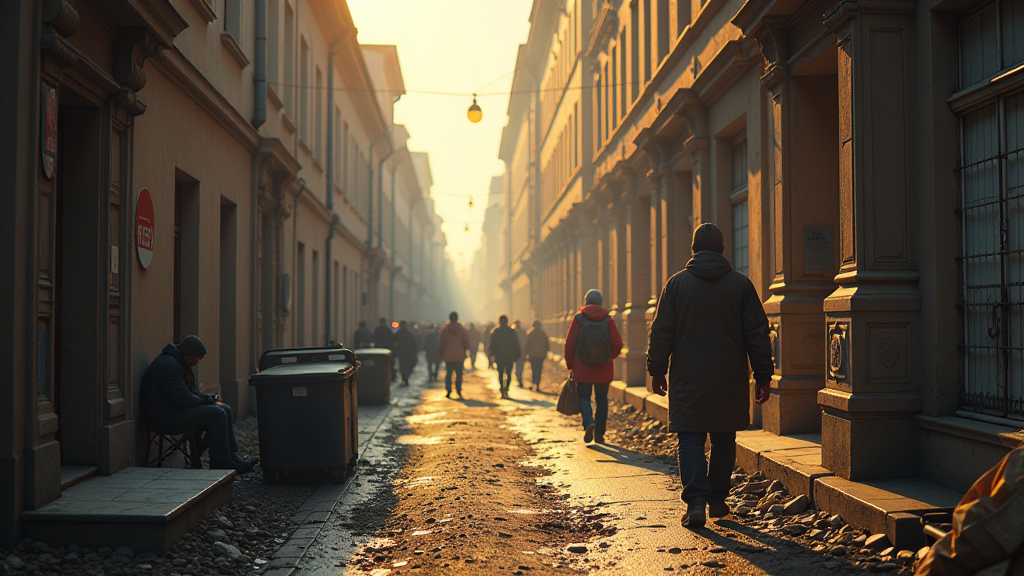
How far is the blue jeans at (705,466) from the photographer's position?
21.8 feet

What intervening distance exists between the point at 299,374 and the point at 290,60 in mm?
10344

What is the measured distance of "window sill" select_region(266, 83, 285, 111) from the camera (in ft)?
48.2

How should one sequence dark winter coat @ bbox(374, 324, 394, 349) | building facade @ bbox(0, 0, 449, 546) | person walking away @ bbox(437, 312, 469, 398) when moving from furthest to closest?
1. dark winter coat @ bbox(374, 324, 394, 349)
2. person walking away @ bbox(437, 312, 469, 398)
3. building facade @ bbox(0, 0, 449, 546)

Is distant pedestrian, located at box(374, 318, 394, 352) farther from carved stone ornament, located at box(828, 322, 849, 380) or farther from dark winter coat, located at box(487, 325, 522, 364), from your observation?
carved stone ornament, located at box(828, 322, 849, 380)

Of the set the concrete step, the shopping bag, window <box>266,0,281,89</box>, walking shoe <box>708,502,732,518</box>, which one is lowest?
walking shoe <box>708,502,732,518</box>

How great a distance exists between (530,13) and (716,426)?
3297 cm

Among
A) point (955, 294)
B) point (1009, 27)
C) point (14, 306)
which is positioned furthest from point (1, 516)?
point (1009, 27)

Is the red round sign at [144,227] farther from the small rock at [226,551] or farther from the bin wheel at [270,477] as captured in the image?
the small rock at [226,551]

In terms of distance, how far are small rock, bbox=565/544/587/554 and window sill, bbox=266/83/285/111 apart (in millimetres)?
9959

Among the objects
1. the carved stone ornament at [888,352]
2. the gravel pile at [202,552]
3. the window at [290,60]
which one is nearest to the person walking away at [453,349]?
the window at [290,60]

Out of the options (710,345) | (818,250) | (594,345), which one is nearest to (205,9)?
(594,345)

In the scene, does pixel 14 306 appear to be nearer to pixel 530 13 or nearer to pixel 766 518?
pixel 766 518

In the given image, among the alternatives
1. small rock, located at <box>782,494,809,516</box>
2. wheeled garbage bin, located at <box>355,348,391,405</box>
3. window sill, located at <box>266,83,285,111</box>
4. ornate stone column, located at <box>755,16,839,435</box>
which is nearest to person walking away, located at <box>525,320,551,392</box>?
wheeled garbage bin, located at <box>355,348,391,405</box>

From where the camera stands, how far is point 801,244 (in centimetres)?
929
